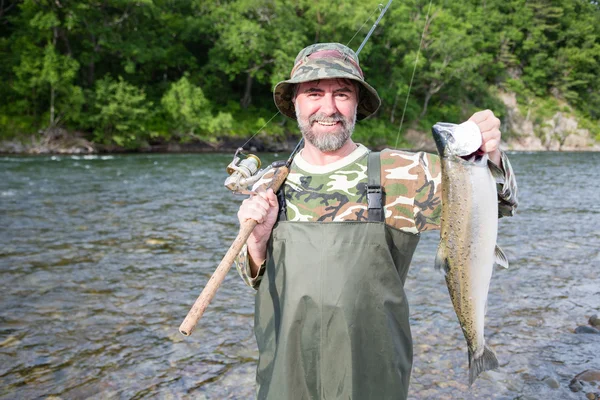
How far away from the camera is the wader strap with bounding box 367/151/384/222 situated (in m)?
2.37

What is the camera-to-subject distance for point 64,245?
834 centimetres

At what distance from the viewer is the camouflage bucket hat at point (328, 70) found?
2510 mm

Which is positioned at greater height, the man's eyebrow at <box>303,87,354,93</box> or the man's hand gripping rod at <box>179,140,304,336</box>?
the man's eyebrow at <box>303,87,354,93</box>

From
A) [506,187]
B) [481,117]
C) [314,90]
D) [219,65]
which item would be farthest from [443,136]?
[219,65]

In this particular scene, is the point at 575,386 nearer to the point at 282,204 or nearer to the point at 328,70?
the point at 282,204

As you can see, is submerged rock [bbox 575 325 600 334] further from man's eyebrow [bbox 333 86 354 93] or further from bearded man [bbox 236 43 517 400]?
man's eyebrow [bbox 333 86 354 93]

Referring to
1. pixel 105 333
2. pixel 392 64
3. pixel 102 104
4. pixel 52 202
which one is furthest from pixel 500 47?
pixel 105 333

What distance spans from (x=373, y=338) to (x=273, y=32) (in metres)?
34.9

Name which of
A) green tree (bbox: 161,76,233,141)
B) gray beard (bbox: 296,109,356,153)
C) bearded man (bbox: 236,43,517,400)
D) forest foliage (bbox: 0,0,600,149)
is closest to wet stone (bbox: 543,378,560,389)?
bearded man (bbox: 236,43,517,400)

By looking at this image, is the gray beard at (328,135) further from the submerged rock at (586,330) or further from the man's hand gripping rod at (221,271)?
the submerged rock at (586,330)

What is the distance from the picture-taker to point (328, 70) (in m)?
2.50

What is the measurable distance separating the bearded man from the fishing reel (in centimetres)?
16

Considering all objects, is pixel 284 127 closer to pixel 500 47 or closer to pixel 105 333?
pixel 105 333

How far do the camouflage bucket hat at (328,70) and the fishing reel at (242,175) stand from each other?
475 mm
